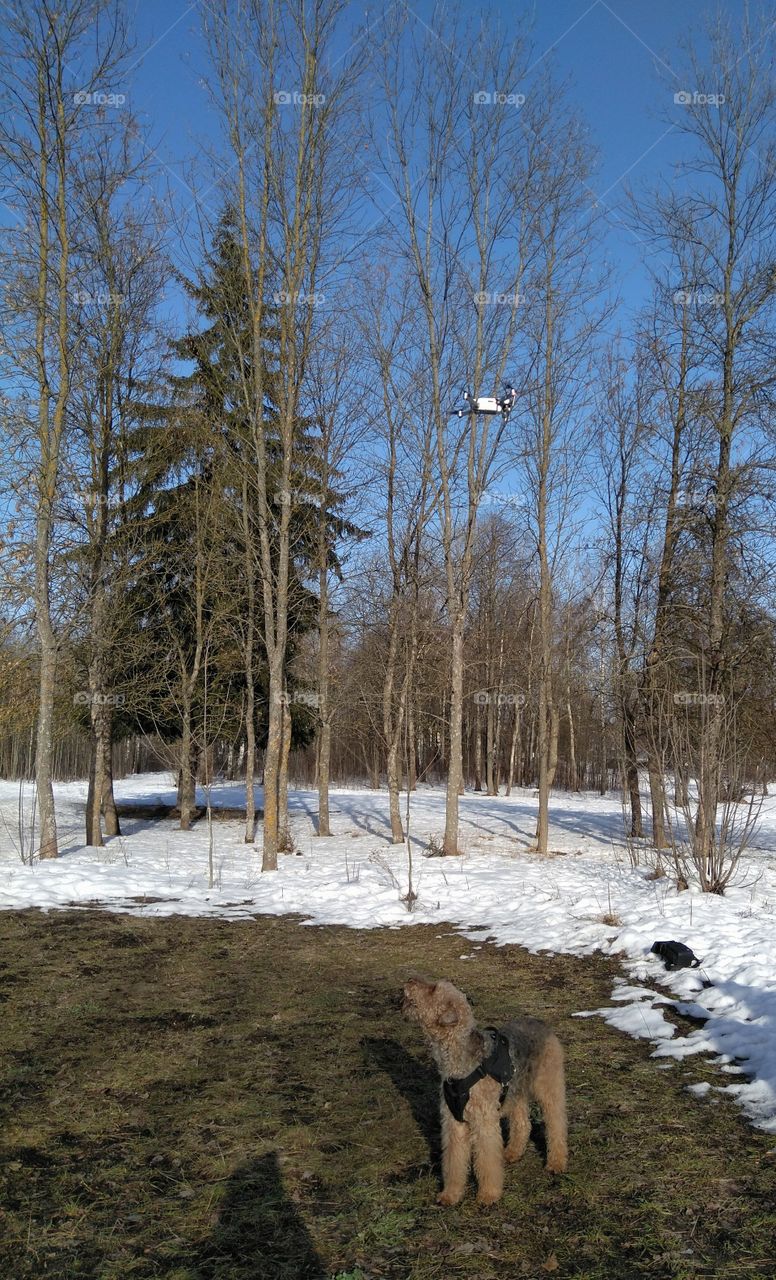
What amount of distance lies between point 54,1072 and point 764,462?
1128 cm

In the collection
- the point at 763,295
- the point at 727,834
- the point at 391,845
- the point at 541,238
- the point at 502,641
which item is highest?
the point at 541,238

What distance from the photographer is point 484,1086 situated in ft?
11.9

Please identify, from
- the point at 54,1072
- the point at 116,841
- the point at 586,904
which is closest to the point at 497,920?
the point at 586,904

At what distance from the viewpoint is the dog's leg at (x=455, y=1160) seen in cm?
354

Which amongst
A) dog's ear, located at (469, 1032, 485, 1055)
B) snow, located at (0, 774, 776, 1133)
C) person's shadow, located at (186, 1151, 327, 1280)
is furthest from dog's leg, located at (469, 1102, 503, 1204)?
snow, located at (0, 774, 776, 1133)

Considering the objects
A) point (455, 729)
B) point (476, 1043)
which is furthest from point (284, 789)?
point (476, 1043)

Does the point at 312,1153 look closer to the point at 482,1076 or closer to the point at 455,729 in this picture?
the point at 482,1076

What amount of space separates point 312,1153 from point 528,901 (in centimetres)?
676

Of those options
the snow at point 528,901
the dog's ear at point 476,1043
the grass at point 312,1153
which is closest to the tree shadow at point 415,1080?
the grass at point 312,1153

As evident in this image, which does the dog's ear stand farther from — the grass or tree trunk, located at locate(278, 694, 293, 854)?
tree trunk, located at locate(278, 694, 293, 854)

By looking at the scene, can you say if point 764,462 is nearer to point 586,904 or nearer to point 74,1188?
point 586,904

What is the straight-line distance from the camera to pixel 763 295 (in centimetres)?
1189

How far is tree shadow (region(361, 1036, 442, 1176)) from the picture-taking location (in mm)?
4156

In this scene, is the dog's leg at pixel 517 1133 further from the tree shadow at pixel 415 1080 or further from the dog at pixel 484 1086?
the tree shadow at pixel 415 1080
